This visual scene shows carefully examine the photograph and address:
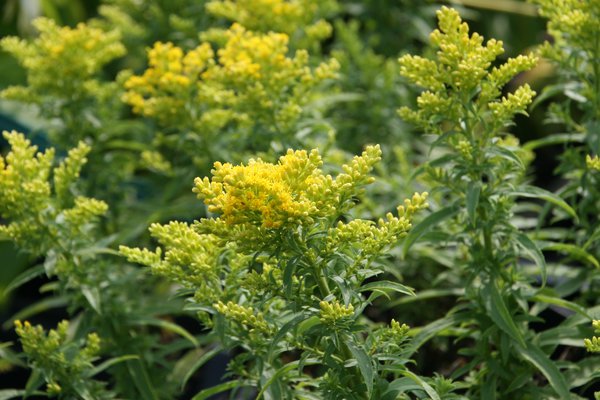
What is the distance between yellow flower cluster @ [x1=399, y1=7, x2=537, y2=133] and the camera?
181cm

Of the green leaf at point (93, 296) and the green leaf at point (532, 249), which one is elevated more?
the green leaf at point (532, 249)

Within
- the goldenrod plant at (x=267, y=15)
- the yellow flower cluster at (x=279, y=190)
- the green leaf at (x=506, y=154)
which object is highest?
the goldenrod plant at (x=267, y=15)

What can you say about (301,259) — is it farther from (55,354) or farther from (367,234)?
(55,354)

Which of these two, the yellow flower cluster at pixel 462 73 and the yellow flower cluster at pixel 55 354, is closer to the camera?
the yellow flower cluster at pixel 462 73

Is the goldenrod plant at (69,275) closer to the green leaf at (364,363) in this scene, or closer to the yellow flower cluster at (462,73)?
the green leaf at (364,363)

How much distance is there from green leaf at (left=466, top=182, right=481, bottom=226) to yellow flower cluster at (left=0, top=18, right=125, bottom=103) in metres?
1.35

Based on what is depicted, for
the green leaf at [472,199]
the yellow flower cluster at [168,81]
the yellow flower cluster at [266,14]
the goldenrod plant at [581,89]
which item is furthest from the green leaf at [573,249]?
the yellow flower cluster at [266,14]

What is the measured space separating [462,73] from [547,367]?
693 mm

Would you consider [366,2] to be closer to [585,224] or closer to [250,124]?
[250,124]

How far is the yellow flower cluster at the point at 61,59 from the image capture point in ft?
8.68

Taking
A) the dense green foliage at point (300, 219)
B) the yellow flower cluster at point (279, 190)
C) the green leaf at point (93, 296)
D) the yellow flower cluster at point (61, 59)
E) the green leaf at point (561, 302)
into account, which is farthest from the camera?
the yellow flower cluster at point (61, 59)

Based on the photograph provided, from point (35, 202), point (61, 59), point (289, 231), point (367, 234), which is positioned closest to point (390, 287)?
point (367, 234)

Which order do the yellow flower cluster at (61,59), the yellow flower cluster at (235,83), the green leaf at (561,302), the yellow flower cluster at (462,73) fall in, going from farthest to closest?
the yellow flower cluster at (61,59), the yellow flower cluster at (235,83), the green leaf at (561,302), the yellow flower cluster at (462,73)

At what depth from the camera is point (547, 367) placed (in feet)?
6.35
